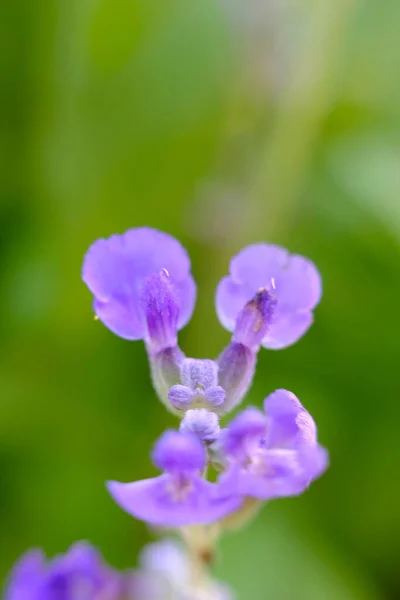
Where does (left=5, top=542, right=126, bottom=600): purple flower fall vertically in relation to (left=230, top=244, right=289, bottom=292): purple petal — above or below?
below

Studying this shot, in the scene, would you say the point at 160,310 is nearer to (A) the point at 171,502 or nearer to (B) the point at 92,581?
(A) the point at 171,502

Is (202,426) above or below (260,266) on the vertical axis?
below

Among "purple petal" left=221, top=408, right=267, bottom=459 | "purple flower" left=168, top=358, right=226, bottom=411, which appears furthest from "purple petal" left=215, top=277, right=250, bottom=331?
"purple petal" left=221, top=408, right=267, bottom=459

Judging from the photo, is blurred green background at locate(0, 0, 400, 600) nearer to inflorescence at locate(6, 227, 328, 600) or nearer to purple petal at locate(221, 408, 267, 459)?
inflorescence at locate(6, 227, 328, 600)

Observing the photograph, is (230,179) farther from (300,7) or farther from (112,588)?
(112,588)

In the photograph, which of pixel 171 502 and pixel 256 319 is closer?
pixel 171 502

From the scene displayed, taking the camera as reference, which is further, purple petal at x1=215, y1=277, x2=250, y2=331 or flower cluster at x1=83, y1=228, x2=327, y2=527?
purple petal at x1=215, y1=277, x2=250, y2=331

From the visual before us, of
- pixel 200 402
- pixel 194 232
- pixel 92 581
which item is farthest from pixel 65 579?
pixel 194 232

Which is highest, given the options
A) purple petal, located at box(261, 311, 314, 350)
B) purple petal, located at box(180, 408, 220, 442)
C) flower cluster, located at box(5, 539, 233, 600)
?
purple petal, located at box(261, 311, 314, 350)
